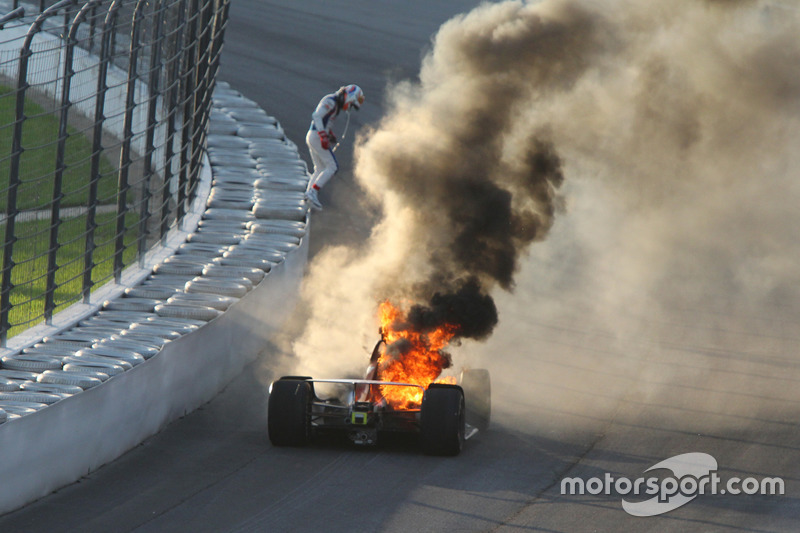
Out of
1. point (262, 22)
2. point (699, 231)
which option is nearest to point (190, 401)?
point (699, 231)

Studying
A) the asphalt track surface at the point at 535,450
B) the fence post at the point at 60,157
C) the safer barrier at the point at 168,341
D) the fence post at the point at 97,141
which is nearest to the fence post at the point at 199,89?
the safer barrier at the point at 168,341

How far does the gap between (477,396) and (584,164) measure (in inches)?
347

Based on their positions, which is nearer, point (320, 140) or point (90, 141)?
point (90, 141)

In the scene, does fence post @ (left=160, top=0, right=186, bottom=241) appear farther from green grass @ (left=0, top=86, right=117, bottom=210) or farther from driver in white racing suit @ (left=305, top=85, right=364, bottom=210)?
driver in white racing suit @ (left=305, top=85, right=364, bottom=210)

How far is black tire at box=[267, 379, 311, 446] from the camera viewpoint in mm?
10766

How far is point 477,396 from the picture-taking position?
1175cm

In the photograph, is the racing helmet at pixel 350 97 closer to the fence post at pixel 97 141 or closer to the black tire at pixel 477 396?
the fence post at pixel 97 141

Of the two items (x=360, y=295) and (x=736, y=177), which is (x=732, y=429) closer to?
(x=360, y=295)

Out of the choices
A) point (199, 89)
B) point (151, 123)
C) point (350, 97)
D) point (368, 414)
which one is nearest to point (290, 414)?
point (368, 414)

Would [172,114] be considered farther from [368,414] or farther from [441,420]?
[441,420]

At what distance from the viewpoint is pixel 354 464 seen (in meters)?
10.6

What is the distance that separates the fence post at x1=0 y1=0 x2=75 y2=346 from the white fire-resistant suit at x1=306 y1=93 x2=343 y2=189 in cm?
786

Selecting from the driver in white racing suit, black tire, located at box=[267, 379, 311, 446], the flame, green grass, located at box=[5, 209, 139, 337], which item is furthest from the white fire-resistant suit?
black tire, located at box=[267, 379, 311, 446]

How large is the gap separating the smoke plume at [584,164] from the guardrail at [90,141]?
240cm
